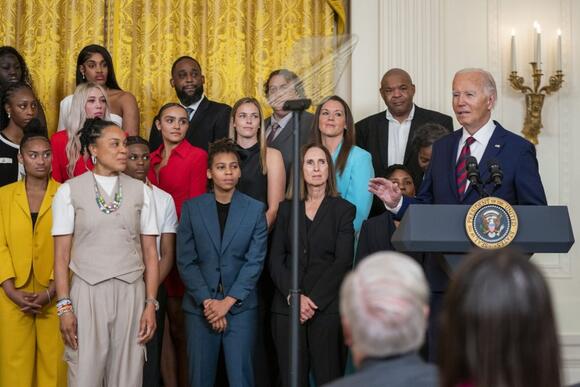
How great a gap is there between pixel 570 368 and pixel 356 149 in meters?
2.23

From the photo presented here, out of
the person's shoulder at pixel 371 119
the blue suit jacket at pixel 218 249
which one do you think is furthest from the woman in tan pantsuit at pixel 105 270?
the person's shoulder at pixel 371 119

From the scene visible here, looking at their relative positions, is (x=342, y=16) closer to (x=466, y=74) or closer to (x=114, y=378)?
(x=466, y=74)

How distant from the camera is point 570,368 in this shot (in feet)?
21.0

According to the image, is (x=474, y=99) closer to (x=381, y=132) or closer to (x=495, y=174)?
(x=495, y=174)

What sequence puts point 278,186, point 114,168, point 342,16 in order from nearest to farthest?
point 114,168 → point 278,186 → point 342,16

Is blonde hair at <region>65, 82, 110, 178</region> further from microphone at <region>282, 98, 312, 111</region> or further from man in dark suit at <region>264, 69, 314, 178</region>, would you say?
microphone at <region>282, 98, 312, 111</region>

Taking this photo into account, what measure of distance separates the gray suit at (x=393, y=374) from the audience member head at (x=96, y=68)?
4806 millimetres

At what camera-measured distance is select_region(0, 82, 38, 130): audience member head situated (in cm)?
576

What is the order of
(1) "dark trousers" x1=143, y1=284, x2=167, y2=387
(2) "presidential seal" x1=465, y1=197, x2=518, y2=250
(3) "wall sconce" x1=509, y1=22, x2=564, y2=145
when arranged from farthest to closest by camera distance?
(3) "wall sconce" x1=509, y1=22, x2=564, y2=145 < (1) "dark trousers" x1=143, y1=284, x2=167, y2=387 < (2) "presidential seal" x1=465, y1=197, x2=518, y2=250

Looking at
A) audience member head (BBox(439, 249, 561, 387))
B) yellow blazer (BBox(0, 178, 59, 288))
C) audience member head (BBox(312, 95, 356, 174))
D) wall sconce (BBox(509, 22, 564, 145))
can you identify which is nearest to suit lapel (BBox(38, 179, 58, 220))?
yellow blazer (BBox(0, 178, 59, 288))

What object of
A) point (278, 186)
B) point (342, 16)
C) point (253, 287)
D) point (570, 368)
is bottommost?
point (570, 368)

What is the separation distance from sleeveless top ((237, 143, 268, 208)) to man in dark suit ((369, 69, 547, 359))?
4.44 feet

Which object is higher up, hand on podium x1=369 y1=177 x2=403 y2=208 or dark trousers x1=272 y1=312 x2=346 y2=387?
hand on podium x1=369 y1=177 x2=403 y2=208

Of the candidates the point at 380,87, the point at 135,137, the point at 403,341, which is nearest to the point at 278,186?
the point at 135,137
